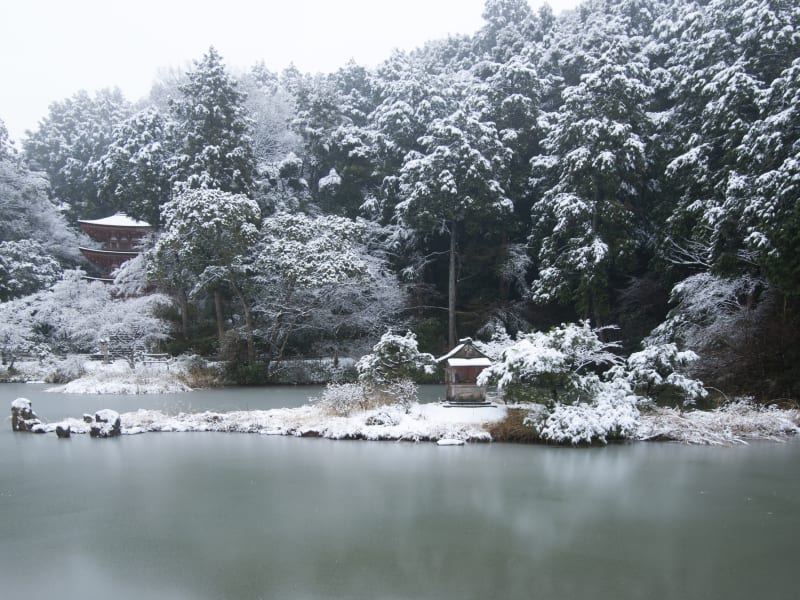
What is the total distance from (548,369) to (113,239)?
22300mm

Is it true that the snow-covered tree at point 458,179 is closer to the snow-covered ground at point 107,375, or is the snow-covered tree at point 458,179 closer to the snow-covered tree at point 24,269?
the snow-covered ground at point 107,375

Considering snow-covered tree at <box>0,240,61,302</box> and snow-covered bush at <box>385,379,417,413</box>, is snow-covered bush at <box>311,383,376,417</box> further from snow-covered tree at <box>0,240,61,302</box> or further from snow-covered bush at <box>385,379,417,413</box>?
snow-covered tree at <box>0,240,61,302</box>

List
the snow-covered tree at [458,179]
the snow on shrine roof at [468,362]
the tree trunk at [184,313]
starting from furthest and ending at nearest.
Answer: the tree trunk at [184,313] → the snow-covered tree at [458,179] → the snow on shrine roof at [468,362]

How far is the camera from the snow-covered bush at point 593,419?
9641 mm

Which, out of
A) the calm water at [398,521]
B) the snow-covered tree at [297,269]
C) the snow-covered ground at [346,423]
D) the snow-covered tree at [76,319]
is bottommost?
the calm water at [398,521]

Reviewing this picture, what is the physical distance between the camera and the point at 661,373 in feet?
37.9

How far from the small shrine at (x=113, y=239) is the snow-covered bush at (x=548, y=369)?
1965 centimetres

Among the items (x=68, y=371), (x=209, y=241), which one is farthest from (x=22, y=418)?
(x=209, y=241)

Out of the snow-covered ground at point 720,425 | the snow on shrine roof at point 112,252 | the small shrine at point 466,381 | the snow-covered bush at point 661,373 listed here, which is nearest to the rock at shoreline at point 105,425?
the small shrine at point 466,381

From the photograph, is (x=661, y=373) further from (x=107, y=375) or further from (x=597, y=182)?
(x=107, y=375)

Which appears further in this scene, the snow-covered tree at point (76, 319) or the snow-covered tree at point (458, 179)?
the snow-covered tree at point (76, 319)

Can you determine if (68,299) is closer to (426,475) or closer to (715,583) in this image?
(426,475)

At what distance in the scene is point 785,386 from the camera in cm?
1182

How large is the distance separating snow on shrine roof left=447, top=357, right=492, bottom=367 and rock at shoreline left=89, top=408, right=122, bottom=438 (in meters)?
6.37
